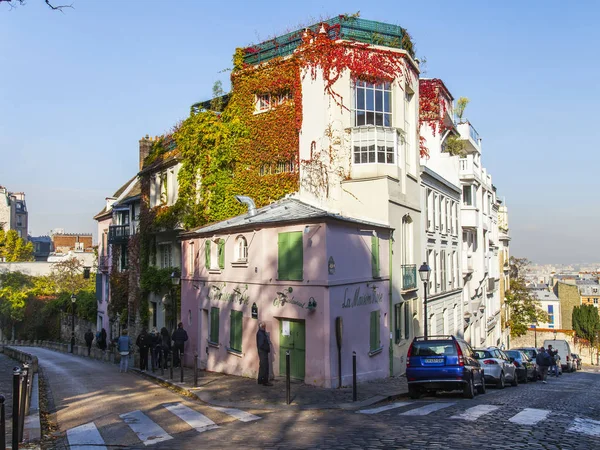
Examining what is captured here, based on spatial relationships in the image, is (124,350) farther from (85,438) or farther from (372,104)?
(372,104)

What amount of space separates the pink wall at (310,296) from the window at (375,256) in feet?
0.85

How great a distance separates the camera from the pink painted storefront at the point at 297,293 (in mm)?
17344

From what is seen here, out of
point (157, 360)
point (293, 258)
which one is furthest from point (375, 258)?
point (157, 360)

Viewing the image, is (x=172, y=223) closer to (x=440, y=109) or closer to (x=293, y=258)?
(x=293, y=258)

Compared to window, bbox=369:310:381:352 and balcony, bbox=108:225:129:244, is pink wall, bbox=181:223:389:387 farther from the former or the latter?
balcony, bbox=108:225:129:244

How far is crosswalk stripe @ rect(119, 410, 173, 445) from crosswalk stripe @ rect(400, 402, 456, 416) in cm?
482

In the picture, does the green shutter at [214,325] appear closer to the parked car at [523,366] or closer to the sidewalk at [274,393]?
the sidewalk at [274,393]

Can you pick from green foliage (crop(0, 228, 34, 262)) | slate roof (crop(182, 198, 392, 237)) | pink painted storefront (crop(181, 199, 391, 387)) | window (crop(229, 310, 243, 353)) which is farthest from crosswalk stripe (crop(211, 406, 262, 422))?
green foliage (crop(0, 228, 34, 262))

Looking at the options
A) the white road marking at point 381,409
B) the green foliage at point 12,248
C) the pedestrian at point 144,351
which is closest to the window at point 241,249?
the pedestrian at point 144,351

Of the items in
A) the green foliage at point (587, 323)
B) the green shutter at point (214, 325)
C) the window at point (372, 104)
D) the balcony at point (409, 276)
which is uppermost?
the window at point (372, 104)

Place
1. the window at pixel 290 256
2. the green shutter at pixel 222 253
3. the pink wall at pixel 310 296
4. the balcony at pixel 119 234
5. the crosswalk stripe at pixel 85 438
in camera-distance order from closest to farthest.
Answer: the crosswalk stripe at pixel 85 438 < the pink wall at pixel 310 296 < the window at pixel 290 256 < the green shutter at pixel 222 253 < the balcony at pixel 119 234

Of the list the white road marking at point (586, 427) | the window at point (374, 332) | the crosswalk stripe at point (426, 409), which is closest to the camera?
the white road marking at point (586, 427)

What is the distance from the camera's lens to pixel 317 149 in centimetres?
2441

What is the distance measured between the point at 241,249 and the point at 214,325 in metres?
3.30
